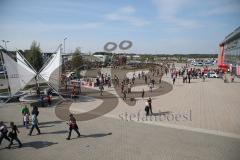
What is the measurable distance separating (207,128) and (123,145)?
208 inches

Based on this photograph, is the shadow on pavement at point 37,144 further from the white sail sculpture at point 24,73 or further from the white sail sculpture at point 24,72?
the white sail sculpture at point 24,72

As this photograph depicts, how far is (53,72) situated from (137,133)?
38.7 ft

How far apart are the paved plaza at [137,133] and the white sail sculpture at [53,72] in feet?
9.09

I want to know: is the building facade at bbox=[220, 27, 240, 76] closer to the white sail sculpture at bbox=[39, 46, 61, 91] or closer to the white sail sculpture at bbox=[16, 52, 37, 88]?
the white sail sculpture at bbox=[39, 46, 61, 91]

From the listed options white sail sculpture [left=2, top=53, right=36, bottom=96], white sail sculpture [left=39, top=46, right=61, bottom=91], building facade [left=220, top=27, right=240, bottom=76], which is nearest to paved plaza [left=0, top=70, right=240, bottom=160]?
white sail sculpture [left=2, top=53, right=36, bottom=96]

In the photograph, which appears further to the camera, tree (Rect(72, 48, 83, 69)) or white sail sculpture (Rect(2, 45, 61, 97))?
tree (Rect(72, 48, 83, 69))

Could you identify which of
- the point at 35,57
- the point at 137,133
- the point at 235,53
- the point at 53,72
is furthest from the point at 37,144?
the point at 235,53

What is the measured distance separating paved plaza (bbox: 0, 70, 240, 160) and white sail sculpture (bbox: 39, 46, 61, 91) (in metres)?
2.77

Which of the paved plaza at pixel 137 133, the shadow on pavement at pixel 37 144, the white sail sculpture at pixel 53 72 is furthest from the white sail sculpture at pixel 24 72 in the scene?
the shadow on pavement at pixel 37 144

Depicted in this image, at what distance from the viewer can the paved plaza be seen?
1045 cm

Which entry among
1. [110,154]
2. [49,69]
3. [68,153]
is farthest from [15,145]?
[49,69]

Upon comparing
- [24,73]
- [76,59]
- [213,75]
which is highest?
[76,59]

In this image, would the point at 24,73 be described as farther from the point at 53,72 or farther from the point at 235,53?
the point at 235,53

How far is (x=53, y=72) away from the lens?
72.3ft
